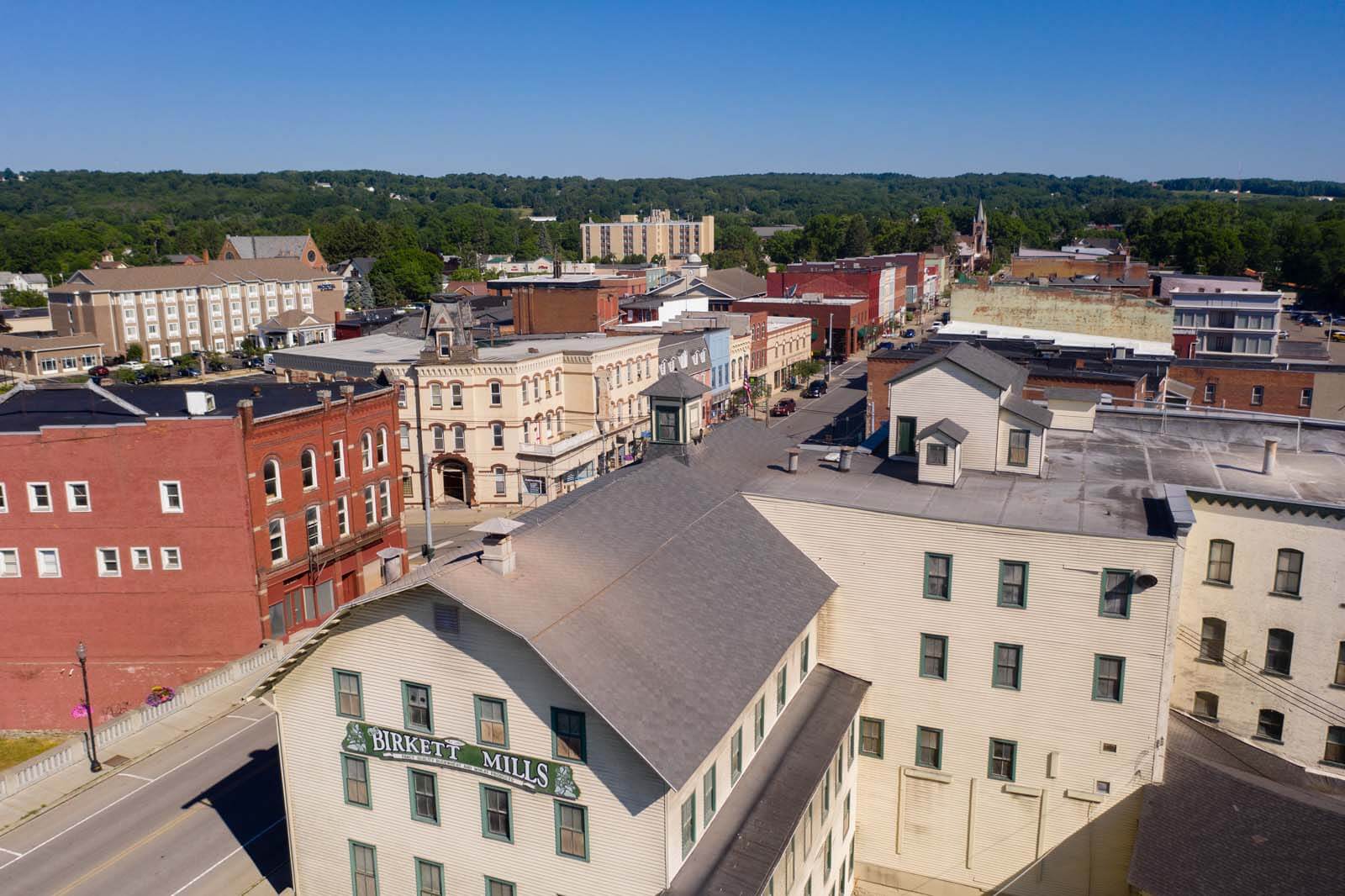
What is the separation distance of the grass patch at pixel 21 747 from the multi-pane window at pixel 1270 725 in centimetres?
4728

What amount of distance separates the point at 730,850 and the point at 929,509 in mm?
12847

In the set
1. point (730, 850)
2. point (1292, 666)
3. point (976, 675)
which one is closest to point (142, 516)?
point (730, 850)

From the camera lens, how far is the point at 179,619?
44.1m

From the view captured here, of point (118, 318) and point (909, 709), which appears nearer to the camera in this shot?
point (909, 709)

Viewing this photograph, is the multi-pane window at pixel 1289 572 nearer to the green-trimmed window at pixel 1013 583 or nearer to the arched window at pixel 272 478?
the green-trimmed window at pixel 1013 583

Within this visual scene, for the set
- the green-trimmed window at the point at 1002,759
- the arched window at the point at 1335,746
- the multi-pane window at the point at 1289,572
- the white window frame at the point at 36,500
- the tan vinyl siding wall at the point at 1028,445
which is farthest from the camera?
the white window frame at the point at 36,500

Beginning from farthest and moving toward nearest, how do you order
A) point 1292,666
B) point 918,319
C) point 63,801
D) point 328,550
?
point 918,319
point 328,550
point 63,801
point 1292,666

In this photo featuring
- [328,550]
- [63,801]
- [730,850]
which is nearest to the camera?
[730,850]

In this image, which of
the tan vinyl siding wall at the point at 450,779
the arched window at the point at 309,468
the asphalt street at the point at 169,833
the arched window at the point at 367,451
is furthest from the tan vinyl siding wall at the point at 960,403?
the arched window at the point at 367,451

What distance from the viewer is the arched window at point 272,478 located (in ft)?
145

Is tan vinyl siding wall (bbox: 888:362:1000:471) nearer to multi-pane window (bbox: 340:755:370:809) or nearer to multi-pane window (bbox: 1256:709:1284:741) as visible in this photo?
multi-pane window (bbox: 1256:709:1284:741)

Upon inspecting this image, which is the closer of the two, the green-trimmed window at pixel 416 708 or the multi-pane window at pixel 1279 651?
the green-trimmed window at pixel 416 708

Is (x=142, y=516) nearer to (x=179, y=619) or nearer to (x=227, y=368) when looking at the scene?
(x=179, y=619)

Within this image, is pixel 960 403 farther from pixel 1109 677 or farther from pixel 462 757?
pixel 462 757
